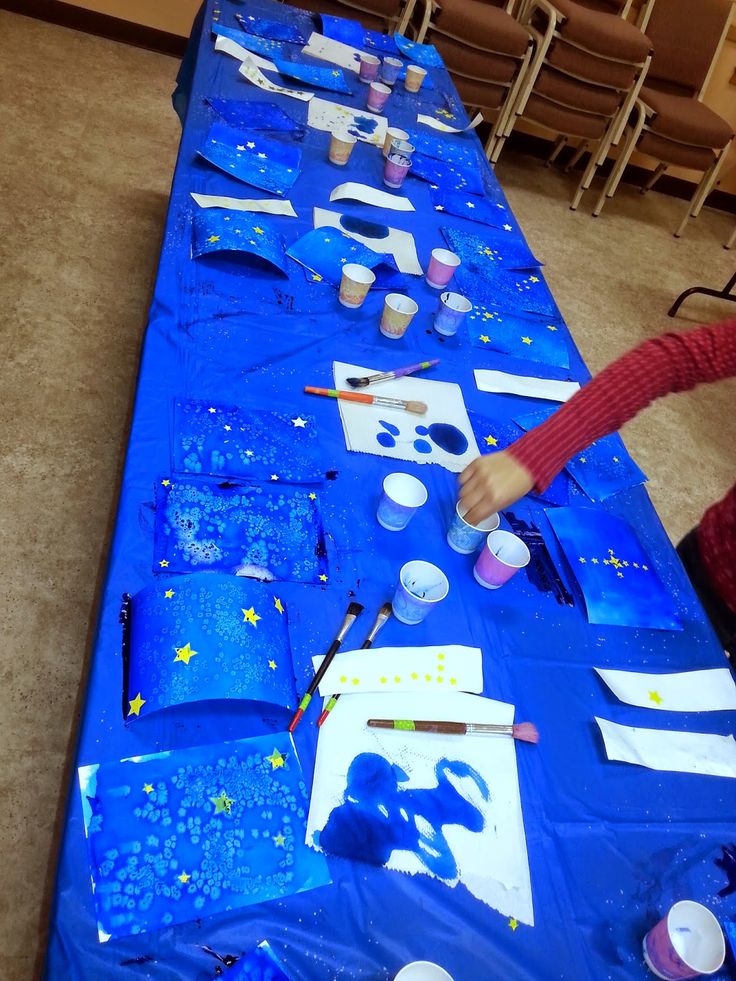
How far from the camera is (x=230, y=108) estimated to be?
6.02 ft

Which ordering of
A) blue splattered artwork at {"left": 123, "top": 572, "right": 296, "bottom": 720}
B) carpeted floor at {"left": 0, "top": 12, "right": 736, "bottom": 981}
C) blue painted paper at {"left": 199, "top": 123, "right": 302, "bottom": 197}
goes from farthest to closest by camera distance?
blue painted paper at {"left": 199, "top": 123, "right": 302, "bottom": 197}
carpeted floor at {"left": 0, "top": 12, "right": 736, "bottom": 981}
blue splattered artwork at {"left": 123, "top": 572, "right": 296, "bottom": 720}

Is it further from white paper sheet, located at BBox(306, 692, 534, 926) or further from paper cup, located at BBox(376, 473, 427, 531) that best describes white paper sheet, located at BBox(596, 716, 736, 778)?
paper cup, located at BBox(376, 473, 427, 531)

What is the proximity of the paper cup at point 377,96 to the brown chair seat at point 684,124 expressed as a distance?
2.06m

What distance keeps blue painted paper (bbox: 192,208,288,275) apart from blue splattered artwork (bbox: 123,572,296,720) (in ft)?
2.52

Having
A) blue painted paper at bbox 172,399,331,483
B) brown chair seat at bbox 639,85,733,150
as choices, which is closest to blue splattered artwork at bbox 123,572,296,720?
blue painted paper at bbox 172,399,331,483

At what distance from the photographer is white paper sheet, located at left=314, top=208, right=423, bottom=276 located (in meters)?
1.55

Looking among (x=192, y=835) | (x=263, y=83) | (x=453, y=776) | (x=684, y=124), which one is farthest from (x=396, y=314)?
(x=684, y=124)

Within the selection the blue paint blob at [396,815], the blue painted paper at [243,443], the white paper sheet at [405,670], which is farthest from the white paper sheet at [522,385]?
the blue paint blob at [396,815]

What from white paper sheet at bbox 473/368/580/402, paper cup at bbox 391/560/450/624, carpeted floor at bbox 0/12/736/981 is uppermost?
white paper sheet at bbox 473/368/580/402

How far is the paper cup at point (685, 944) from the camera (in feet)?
2.24

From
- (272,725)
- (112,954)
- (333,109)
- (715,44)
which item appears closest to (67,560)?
(272,725)

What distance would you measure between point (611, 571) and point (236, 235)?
37.1 inches

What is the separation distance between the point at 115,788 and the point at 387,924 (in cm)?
30

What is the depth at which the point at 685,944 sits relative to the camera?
70 centimetres
